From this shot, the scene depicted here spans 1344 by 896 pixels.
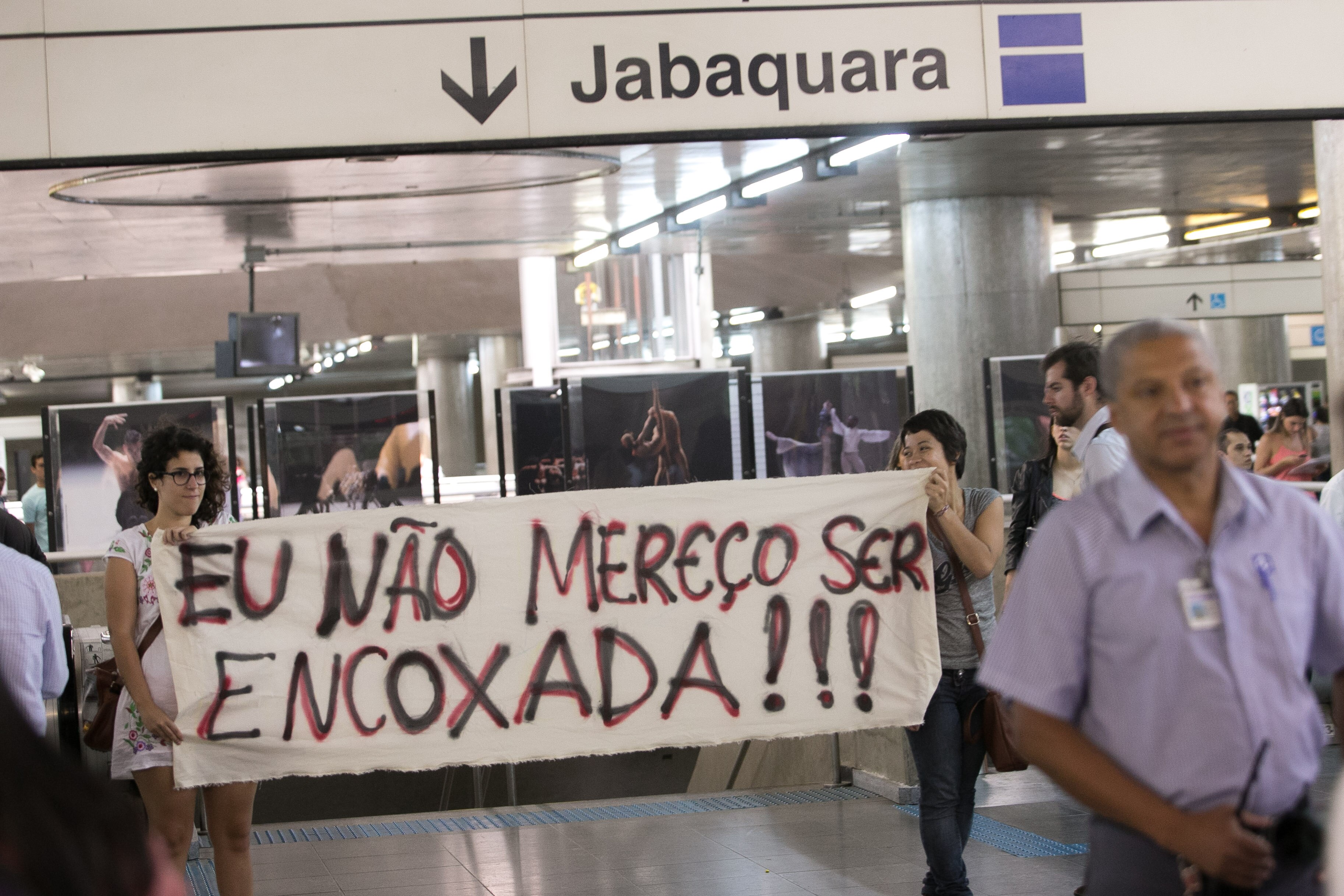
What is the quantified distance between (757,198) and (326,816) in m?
8.88

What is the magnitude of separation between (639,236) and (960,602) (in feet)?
51.3

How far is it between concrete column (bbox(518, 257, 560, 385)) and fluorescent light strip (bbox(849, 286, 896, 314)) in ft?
34.7

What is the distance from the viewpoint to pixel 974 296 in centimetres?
1805

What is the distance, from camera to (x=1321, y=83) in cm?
510

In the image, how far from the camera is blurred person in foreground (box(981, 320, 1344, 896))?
2303 mm

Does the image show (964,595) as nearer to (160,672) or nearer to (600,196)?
(160,672)

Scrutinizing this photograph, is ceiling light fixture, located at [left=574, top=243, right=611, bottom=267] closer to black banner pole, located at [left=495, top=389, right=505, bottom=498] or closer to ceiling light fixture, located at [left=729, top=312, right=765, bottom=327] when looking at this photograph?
black banner pole, located at [left=495, top=389, right=505, bottom=498]

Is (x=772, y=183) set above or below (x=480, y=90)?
above

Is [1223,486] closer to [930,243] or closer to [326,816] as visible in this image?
[326,816]

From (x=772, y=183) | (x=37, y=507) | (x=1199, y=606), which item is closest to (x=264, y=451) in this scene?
(x=37, y=507)

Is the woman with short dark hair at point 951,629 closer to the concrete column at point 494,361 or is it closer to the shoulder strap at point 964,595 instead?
the shoulder strap at point 964,595

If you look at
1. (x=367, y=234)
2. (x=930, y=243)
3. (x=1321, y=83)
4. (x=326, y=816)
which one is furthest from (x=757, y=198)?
(x=1321, y=83)

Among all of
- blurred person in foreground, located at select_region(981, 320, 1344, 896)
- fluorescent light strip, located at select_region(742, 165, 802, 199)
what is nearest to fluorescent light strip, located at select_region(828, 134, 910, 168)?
fluorescent light strip, located at select_region(742, 165, 802, 199)

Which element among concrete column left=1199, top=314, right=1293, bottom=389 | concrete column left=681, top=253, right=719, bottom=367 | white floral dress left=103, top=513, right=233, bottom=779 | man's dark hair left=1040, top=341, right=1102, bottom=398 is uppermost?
concrete column left=681, top=253, right=719, bottom=367
